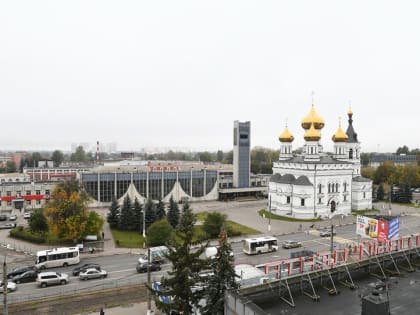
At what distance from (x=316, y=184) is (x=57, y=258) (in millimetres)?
37016

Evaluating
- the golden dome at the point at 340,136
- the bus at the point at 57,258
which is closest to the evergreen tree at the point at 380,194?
the golden dome at the point at 340,136

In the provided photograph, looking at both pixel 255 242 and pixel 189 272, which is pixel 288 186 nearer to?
pixel 255 242

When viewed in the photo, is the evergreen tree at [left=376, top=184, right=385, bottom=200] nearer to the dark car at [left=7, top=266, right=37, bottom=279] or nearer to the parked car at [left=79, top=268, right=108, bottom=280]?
the parked car at [left=79, top=268, right=108, bottom=280]

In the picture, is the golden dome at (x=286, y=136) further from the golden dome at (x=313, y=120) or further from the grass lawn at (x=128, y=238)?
the grass lawn at (x=128, y=238)

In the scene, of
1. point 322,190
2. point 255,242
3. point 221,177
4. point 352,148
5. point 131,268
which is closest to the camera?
point 131,268

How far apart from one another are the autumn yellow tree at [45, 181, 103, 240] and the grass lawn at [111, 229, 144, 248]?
10.4 ft

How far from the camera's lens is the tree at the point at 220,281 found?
1361 centimetres

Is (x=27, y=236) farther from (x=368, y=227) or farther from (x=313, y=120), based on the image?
(x=313, y=120)

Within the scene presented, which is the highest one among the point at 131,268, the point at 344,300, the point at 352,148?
the point at 352,148

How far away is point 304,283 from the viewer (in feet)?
46.4

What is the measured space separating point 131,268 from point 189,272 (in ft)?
54.1

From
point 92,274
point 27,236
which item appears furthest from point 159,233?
point 27,236

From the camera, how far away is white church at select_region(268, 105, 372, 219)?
52312 millimetres

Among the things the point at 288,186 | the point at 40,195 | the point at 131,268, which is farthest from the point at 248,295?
the point at 40,195
